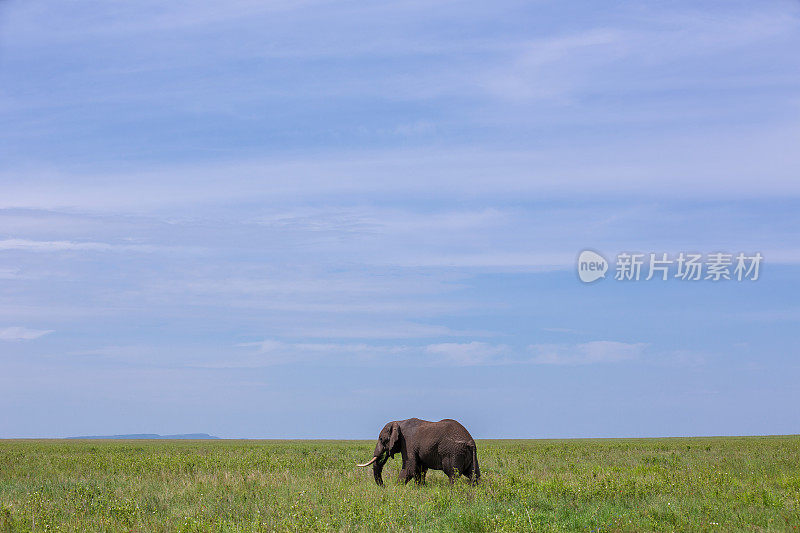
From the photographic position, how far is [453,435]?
1770cm

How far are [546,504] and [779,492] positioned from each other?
221 inches

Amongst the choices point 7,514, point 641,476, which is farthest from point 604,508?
point 7,514

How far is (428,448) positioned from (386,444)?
1.82 meters

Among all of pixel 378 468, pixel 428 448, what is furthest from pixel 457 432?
pixel 378 468

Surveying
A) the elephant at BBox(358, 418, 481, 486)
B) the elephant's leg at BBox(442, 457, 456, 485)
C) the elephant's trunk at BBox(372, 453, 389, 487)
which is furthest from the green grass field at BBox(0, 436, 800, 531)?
the elephant at BBox(358, 418, 481, 486)

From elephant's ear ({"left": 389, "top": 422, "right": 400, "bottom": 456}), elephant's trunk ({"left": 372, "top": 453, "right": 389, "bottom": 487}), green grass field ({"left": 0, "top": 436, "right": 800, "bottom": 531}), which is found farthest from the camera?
elephant's ear ({"left": 389, "top": 422, "right": 400, "bottom": 456})

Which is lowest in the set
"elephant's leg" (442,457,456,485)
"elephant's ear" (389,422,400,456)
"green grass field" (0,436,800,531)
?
"green grass field" (0,436,800,531)

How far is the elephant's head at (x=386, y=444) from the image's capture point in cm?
1908

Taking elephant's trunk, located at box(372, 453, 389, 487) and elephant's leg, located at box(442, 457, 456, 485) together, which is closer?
elephant's leg, located at box(442, 457, 456, 485)

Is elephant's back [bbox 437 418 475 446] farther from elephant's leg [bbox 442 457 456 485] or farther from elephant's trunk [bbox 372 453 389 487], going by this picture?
elephant's trunk [bbox 372 453 389 487]

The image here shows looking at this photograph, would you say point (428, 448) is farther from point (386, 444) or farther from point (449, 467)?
point (386, 444)

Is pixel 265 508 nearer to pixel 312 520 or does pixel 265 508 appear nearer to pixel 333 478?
pixel 312 520

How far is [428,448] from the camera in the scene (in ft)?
58.9

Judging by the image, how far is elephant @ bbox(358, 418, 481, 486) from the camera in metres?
17.4
